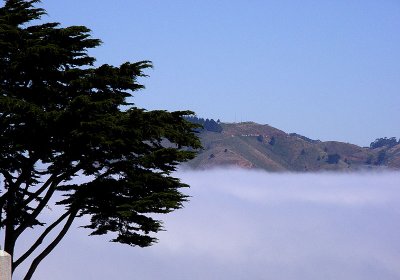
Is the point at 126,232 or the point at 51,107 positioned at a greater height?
the point at 51,107

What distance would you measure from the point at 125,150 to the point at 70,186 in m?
2.59

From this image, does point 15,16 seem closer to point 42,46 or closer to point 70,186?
point 42,46

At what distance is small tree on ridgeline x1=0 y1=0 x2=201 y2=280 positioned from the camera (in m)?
26.5

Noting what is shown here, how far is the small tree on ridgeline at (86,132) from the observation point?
87.0 ft

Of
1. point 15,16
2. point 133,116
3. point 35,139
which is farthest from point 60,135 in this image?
point 15,16

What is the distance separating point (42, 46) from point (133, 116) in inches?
164

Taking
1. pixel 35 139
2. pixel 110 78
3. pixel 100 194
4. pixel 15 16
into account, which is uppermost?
pixel 15 16

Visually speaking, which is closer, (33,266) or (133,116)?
(133,116)

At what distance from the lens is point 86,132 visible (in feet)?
86.7

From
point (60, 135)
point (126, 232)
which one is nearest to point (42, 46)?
point (60, 135)

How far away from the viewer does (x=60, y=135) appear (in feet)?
89.3

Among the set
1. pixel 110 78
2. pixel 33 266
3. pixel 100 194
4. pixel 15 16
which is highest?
pixel 15 16

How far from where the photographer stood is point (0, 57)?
92.4 feet

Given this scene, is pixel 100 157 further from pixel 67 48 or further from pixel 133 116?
pixel 67 48
